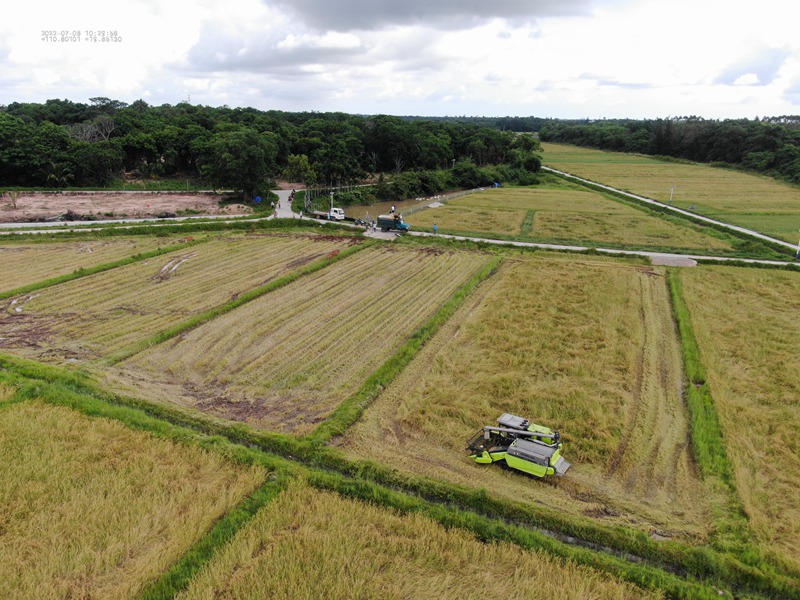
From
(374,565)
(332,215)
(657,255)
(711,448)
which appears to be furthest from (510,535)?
(332,215)

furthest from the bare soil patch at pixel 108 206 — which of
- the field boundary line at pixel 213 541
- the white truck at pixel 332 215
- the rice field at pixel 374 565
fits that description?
the rice field at pixel 374 565

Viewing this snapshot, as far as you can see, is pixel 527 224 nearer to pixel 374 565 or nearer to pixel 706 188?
pixel 706 188

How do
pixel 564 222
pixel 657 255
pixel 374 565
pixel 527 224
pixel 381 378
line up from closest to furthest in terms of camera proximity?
pixel 374 565 → pixel 381 378 → pixel 657 255 → pixel 527 224 → pixel 564 222

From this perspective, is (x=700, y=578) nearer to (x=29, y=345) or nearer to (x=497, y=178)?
(x=29, y=345)

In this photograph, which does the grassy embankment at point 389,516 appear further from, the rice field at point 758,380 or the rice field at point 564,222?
the rice field at point 564,222

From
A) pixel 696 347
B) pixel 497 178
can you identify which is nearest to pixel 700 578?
pixel 696 347

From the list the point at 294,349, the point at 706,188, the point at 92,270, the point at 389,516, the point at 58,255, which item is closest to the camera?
the point at 389,516
